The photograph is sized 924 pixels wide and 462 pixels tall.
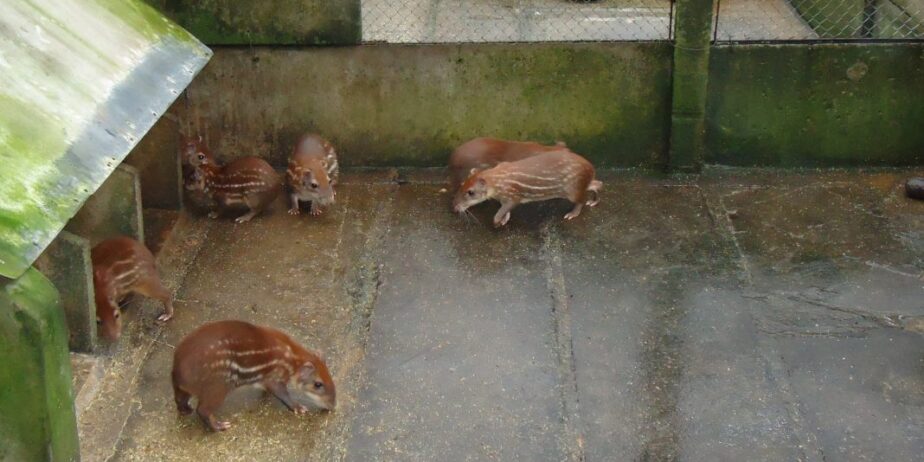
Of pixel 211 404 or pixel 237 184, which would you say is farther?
pixel 237 184

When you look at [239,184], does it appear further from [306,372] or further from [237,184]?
[306,372]

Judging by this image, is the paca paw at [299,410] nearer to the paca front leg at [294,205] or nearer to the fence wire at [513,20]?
the paca front leg at [294,205]

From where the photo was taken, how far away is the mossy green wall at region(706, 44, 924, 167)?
940 centimetres

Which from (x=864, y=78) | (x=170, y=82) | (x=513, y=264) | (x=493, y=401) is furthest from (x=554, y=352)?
(x=864, y=78)

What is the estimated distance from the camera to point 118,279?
7516 millimetres

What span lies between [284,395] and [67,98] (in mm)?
2015

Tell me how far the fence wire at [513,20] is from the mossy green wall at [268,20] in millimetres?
597

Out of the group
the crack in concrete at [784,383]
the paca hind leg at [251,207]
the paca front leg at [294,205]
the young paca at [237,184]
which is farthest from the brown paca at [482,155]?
the crack in concrete at [784,383]

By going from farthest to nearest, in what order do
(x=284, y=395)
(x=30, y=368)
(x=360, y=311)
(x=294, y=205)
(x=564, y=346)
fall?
(x=294, y=205)
(x=360, y=311)
(x=564, y=346)
(x=284, y=395)
(x=30, y=368)

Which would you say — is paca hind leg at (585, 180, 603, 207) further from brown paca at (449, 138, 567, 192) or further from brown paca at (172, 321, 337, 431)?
brown paca at (172, 321, 337, 431)

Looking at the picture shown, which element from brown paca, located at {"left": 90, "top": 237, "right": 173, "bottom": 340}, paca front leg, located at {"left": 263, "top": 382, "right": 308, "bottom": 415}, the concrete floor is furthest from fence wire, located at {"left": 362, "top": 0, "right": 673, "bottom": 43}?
paca front leg, located at {"left": 263, "top": 382, "right": 308, "bottom": 415}

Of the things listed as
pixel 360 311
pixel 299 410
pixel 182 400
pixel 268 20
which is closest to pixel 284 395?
pixel 299 410

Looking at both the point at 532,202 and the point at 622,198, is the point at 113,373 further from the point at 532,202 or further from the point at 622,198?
the point at 622,198

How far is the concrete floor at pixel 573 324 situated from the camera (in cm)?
664
